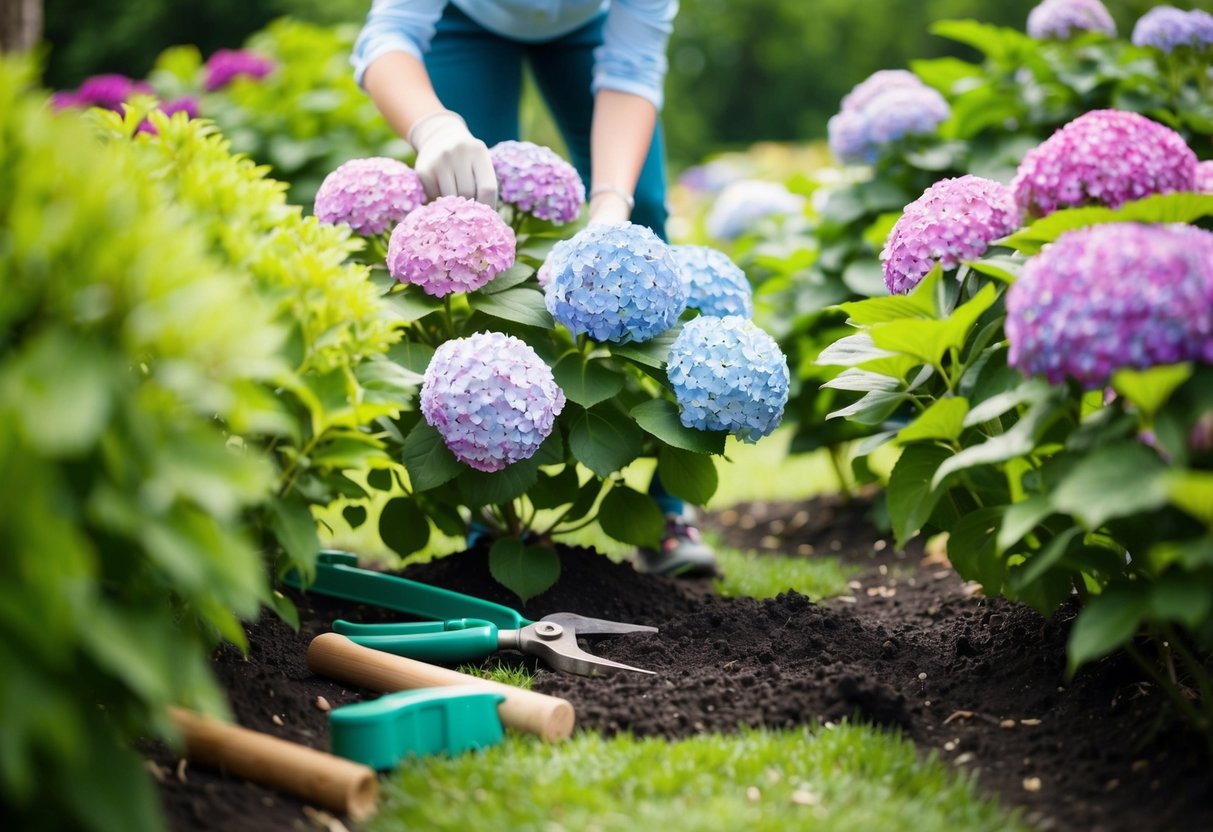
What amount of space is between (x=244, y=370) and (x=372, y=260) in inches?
51.4

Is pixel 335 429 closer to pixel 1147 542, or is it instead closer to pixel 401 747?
pixel 401 747

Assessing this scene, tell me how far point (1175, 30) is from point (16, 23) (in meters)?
5.39

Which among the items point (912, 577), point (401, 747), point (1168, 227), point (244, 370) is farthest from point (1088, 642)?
point (912, 577)

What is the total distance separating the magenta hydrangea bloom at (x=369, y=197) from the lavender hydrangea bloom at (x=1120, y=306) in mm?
1388

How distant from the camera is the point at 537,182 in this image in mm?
2508

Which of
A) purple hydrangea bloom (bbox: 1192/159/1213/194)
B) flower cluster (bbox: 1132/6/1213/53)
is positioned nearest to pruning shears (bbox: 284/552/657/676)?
purple hydrangea bloom (bbox: 1192/159/1213/194)

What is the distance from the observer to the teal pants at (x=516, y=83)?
296 centimetres

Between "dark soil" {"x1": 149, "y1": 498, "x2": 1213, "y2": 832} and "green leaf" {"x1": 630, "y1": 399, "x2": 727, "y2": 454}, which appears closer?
"dark soil" {"x1": 149, "y1": 498, "x2": 1213, "y2": 832}

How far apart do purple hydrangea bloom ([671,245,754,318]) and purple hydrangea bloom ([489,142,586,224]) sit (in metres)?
0.27

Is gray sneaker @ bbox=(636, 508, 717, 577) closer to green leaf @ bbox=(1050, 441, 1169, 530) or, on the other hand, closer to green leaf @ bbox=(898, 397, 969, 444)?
green leaf @ bbox=(898, 397, 969, 444)

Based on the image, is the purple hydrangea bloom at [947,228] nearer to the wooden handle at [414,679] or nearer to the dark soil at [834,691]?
the dark soil at [834,691]

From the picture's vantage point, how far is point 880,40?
2088cm

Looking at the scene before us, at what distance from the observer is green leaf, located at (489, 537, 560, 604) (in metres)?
2.33

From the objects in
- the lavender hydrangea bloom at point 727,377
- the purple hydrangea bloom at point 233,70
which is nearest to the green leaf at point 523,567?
the lavender hydrangea bloom at point 727,377
